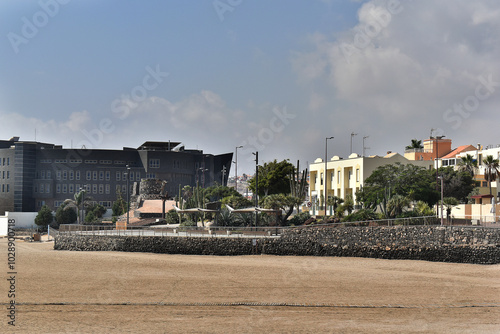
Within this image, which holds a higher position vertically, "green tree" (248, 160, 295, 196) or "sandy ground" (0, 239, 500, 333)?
"green tree" (248, 160, 295, 196)

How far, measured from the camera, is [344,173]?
70.5 m

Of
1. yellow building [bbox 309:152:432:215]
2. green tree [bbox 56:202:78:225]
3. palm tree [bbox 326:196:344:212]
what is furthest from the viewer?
green tree [bbox 56:202:78:225]

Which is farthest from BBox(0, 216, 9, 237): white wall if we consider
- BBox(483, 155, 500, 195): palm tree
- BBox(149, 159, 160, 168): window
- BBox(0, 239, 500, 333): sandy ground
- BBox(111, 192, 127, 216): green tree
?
BBox(483, 155, 500, 195): palm tree

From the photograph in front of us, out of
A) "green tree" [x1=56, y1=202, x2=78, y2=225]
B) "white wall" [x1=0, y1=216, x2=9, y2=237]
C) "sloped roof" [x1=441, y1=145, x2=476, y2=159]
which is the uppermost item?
"sloped roof" [x1=441, y1=145, x2=476, y2=159]

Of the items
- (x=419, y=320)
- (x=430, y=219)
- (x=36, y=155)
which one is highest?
(x=36, y=155)

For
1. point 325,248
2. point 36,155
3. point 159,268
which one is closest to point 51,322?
point 159,268

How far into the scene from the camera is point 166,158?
110562 mm

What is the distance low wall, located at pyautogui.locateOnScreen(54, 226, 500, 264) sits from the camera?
115ft

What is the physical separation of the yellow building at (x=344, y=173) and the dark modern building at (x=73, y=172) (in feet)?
106

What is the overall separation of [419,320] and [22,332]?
11.8 meters

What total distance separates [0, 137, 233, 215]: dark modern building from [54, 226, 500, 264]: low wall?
6145cm

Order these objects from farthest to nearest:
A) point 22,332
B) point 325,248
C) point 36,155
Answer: point 36,155 → point 325,248 → point 22,332

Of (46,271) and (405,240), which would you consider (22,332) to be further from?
(405,240)

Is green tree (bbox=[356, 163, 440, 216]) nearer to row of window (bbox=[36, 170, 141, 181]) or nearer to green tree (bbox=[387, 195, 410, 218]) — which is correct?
green tree (bbox=[387, 195, 410, 218])
